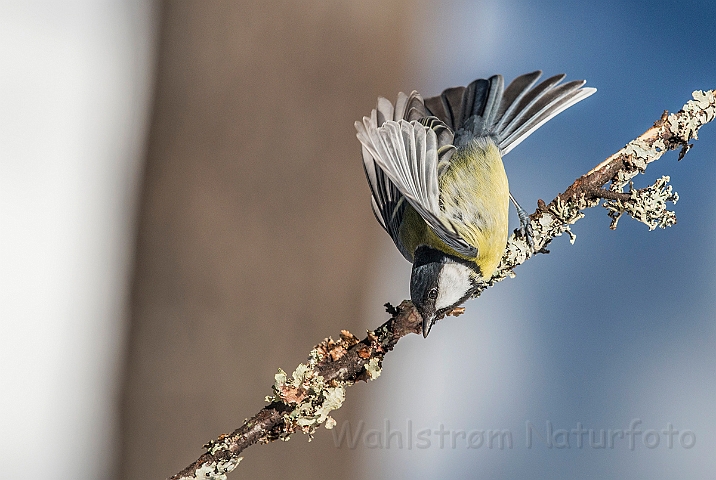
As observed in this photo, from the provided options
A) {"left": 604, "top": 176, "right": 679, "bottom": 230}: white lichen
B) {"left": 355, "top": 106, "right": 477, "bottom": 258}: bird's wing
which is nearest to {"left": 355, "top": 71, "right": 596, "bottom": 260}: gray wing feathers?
{"left": 355, "top": 106, "right": 477, "bottom": 258}: bird's wing

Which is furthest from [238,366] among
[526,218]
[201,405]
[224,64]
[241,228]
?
[526,218]

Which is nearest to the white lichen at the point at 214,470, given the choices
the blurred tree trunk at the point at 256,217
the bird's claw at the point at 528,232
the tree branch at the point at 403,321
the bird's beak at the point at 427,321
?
the tree branch at the point at 403,321

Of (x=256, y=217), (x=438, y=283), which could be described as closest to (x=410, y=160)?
(x=438, y=283)

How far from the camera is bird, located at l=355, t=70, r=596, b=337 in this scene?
39cm

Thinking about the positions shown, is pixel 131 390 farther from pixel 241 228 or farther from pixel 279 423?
pixel 279 423

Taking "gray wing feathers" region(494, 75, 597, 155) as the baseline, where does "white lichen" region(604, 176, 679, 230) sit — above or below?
below

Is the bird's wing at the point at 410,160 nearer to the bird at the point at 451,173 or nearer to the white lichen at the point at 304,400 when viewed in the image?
the bird at the point at 451,173

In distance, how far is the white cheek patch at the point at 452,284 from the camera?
40 cm

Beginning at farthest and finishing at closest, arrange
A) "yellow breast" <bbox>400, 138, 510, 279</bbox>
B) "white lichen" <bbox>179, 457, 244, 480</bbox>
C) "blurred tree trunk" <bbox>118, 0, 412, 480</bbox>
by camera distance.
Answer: "blurred tree trunk" <bbox>118, 0, 412, 480</bbox> → "yellow breast" <bbox>400, 138, 510, 279</bbox> → "white lichen" <bbox>179, 457, 244, 480</bbox>

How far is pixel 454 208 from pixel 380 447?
1.56 ft

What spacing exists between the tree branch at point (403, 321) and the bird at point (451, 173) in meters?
0.01

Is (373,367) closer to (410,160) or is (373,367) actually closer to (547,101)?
(410,160)

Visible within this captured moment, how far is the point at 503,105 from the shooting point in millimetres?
524

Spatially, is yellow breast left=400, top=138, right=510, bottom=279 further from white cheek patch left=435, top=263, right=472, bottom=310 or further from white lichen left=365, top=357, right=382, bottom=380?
white lichen left=365, top=357, right=382, bottom=380
